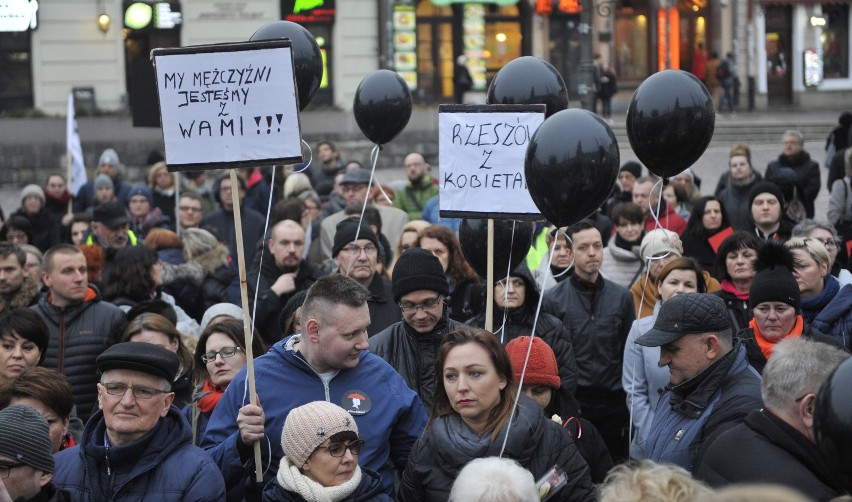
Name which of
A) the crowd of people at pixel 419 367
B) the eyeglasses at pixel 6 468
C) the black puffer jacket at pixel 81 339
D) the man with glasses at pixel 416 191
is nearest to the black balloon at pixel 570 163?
the crowd of people at pixel 419 367

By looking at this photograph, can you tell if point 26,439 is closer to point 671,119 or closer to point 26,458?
point 26,458

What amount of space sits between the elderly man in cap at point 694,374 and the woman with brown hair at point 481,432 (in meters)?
0.51

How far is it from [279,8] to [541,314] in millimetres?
20530

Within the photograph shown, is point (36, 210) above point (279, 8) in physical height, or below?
below

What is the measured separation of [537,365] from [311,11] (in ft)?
72.5

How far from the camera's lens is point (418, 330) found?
564 cm

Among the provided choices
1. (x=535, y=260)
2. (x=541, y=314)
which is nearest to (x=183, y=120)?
(x=541, y=314)

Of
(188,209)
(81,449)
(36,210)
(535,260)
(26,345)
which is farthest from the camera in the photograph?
(36,210)

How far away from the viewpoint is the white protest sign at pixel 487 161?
537cm

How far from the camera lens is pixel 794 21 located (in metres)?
33.4

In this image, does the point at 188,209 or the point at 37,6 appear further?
the point at 37,6

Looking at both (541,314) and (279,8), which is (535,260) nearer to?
(541,314)

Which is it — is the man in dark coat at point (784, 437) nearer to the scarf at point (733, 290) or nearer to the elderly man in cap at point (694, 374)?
the elderly man in cap at point (694, 374)

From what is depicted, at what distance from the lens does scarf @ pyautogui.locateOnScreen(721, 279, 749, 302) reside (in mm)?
6844
